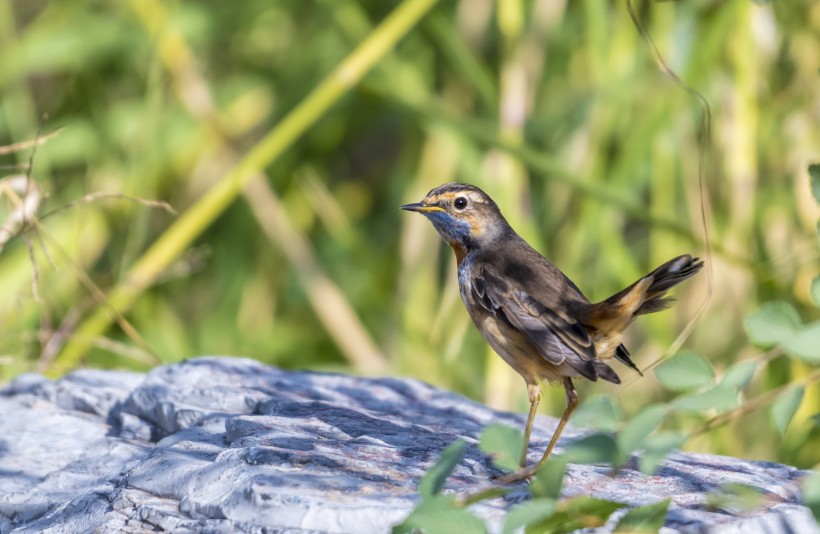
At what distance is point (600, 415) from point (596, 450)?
0.13m

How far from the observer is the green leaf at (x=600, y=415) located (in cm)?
182

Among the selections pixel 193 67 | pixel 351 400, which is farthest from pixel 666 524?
pixel 193 67

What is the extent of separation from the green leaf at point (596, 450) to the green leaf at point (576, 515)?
0.09 m

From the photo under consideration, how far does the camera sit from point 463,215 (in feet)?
11.6

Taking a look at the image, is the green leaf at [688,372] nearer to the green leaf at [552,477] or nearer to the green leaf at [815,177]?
the green leaf at [552,477]

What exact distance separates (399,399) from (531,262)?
1.79 ft

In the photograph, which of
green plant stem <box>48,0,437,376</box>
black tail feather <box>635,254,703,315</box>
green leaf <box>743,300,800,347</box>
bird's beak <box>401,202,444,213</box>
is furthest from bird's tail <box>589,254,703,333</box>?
green plant stem <box>48,0,437,376</box>

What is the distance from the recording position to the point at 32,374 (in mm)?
3498

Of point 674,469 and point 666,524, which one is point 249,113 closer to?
point 674,469

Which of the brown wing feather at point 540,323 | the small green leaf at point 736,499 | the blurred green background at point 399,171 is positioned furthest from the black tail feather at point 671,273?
the blurred green background at point 399,171

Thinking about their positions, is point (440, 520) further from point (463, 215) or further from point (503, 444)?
point (463, 215)

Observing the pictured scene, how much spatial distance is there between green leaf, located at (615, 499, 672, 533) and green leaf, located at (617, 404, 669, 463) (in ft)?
0.68

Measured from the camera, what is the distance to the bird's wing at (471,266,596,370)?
2.89m

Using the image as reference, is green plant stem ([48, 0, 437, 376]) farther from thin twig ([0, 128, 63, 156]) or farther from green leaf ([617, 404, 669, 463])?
green leaf ([617, 404, 669, 463])
